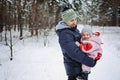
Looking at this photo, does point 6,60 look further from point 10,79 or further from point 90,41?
point 90,41

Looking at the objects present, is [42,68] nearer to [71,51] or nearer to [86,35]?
[86,35]

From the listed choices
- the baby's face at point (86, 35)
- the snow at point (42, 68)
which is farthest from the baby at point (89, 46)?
the snow at point (42, 68)

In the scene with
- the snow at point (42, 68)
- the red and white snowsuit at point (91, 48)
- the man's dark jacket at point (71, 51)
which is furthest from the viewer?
the snow at point (42, 68)

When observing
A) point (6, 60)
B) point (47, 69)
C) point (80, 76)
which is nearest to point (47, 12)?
point (6, 60)

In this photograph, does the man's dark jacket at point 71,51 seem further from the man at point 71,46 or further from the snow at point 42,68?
the snow at point 42,68

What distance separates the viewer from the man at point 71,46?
3299 mm

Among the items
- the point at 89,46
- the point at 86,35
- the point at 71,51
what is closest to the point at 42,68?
the point at 86,35

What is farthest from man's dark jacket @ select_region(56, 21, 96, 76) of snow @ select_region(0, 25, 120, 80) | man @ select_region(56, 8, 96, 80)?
snow @ select_region(0, 25, 120, 80)

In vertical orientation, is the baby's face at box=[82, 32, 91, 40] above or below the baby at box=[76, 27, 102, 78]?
above

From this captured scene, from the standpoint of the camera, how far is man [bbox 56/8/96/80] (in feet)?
10.8

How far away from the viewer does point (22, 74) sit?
8.77 m

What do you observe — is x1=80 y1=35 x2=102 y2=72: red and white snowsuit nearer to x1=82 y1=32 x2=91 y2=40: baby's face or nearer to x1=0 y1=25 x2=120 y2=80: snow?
x1=82 y1=32 x2=91 y2=40: baby's face

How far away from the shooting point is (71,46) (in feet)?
10.8

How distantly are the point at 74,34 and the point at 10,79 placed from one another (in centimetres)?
523
